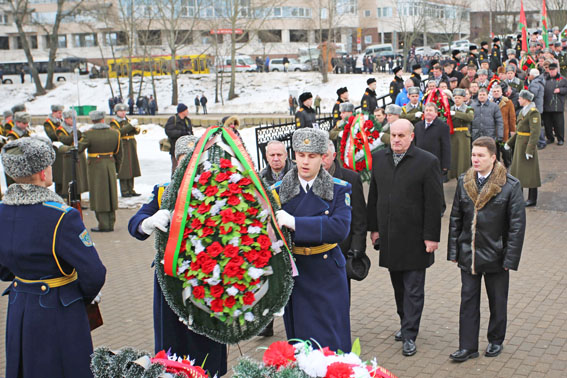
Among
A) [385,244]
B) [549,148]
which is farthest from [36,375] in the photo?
[549,148]

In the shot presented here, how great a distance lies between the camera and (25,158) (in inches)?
176

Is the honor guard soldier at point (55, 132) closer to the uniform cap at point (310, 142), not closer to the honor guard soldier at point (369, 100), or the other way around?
the honor guard soldier at point (369, 100)

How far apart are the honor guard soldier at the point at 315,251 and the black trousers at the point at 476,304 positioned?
1486 mm

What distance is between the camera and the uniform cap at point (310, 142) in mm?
5105

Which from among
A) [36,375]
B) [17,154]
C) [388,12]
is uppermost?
[388,12]

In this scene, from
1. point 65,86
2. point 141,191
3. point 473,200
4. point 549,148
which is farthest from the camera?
point 65,86

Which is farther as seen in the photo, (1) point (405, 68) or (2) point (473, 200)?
(1) point (405, 68)

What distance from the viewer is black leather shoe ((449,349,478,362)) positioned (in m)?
6.30

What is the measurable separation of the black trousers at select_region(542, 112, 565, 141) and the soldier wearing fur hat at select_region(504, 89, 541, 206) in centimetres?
632

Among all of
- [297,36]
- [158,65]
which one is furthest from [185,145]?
[297,36]

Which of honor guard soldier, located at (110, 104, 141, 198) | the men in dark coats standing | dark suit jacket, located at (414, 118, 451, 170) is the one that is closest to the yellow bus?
the men in dark coats standing

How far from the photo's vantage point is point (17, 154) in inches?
177

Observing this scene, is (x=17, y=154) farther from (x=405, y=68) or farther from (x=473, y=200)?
(x=405, y=68)

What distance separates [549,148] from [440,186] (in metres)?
12.6
